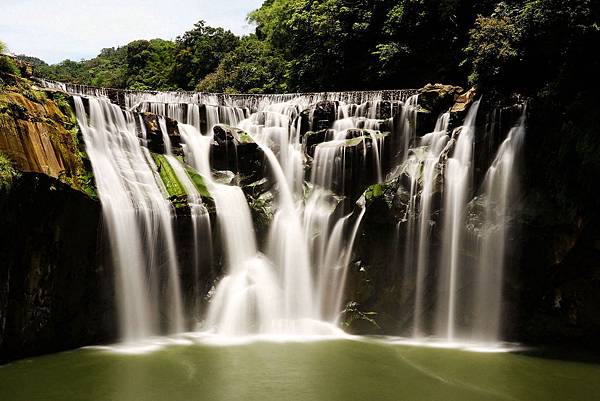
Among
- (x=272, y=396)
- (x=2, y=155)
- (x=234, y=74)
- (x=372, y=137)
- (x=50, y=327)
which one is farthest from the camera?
(x=234, y=74)

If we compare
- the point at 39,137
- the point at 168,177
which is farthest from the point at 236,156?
the point at 39,137

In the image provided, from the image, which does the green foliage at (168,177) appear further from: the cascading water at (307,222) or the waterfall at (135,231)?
the waterfall at (135,231)

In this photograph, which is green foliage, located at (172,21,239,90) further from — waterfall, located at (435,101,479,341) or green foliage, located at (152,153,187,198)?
waterfall, located at (435,101,479,341)

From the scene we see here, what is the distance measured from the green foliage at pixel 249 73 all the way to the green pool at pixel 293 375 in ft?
78.0

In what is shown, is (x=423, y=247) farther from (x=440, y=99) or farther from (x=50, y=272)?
(x=50, y=272)

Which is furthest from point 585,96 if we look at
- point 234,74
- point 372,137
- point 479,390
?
point 234,74

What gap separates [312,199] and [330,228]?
124cm

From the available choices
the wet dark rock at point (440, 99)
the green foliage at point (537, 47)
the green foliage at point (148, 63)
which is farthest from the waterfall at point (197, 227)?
the green foliage at point (148, 63)

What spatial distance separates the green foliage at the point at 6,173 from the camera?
974 cm

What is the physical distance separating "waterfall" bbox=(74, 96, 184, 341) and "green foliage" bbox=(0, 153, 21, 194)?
7.65 ft

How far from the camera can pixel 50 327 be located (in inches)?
440

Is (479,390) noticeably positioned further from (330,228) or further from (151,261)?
(151,261)

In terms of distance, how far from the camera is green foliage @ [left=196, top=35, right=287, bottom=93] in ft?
113

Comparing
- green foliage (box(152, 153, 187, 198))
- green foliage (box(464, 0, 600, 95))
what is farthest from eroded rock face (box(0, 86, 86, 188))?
green foliage (box(464, 0, 600, 95))
